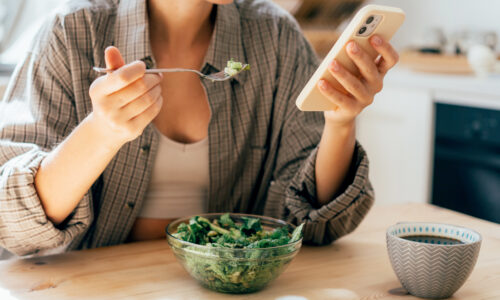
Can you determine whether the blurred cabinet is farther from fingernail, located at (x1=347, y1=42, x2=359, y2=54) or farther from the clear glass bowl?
the clear glass bowl

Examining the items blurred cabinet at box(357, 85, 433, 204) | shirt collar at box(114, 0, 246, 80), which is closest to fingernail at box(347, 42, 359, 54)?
shirt collar at box(114, 0, 246, 80)

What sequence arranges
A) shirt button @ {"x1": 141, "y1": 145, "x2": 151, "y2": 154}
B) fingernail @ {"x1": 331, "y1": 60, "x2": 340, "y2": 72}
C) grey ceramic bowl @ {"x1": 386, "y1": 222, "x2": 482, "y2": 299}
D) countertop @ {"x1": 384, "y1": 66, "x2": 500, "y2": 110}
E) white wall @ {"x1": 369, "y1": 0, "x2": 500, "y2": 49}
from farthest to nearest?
white wall @ {"x1": 369, "y1": 0, "x2": 500, "y2": 49} < countertop @ {"x1": 384, "y1": 66, "x2": 500, "y2": 110} < shirt button @ {"x1": 141, "y1": 145, "x2": 151, "y2": 154} < fingernail @ {"x1": 331, "y1": 60, "x2": 340, "y2": 72} < grey ceramic bowl @ {"x1": 386, "y1": 222, "x2": 482, "y2": 299}

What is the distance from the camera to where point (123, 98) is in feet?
2.82

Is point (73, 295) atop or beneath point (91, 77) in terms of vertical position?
beneath

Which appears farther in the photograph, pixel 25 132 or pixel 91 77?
pixel 91 77

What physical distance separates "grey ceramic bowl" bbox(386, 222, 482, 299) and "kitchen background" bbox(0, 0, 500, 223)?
1599 millimetres

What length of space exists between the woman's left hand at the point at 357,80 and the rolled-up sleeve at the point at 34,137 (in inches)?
17.4

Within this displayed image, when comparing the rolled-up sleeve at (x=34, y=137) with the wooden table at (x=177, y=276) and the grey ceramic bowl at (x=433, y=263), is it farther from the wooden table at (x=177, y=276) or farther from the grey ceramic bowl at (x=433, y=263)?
the grey ceramic bowl at (x=433, y=263)

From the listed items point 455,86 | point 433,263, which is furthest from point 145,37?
point 455,86

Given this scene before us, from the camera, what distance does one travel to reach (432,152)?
257 cm

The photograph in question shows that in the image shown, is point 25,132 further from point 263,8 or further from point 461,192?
point 461,192

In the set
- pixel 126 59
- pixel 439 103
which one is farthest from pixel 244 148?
pixel 439 103

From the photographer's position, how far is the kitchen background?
2.37m

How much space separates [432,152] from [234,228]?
1820 mm
